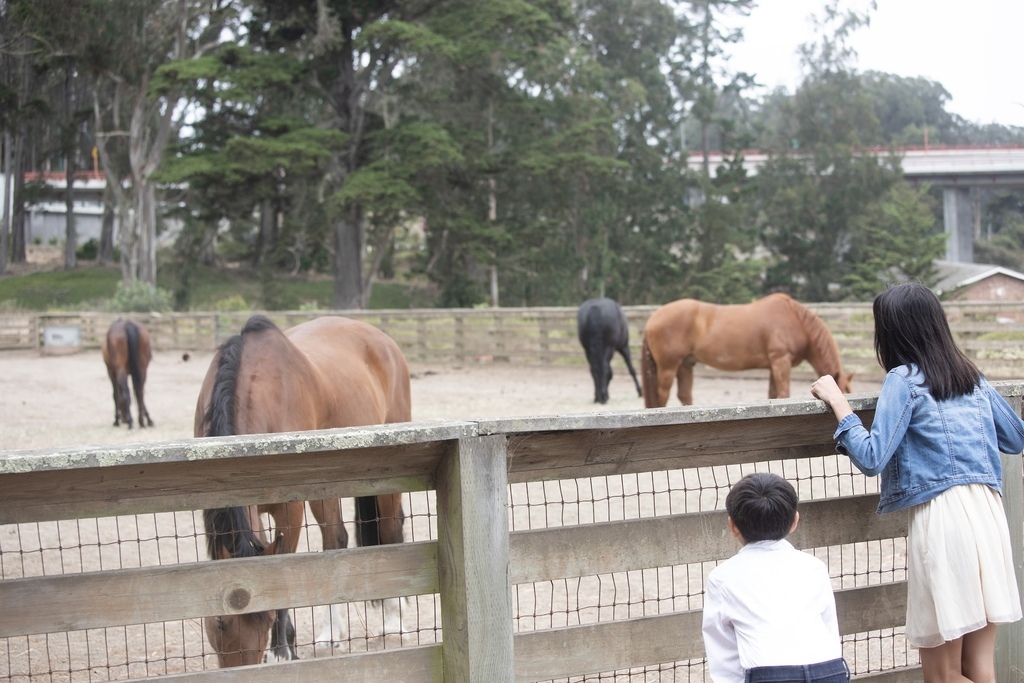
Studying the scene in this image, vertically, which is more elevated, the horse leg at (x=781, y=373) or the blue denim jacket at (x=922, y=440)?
the blue denim jacket at (x=922, y=440)

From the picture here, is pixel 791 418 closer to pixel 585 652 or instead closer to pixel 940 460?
pixel 940 460

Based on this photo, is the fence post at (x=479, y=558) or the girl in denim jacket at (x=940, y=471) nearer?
the fence post at (x=479, y=558)

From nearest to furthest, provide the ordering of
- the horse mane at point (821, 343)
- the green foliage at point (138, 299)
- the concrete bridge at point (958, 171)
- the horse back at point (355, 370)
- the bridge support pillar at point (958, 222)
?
the horse back at point (355, 370) < the horse mane at point (821, 343) < the green foliage at point (138, 299) < the concrete bridge at point (958, 171) < the bridge support pillar at point (958, 222)

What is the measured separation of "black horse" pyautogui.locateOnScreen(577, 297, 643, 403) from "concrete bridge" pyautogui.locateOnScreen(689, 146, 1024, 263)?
100 ft

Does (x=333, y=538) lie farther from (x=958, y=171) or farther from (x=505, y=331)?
(x=958, y=171)

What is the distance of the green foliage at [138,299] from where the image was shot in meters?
24.5

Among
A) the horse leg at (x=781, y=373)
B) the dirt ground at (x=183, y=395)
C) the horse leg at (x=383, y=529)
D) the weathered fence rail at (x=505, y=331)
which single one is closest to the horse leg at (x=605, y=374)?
the dirt ground at (x=183, y=395)

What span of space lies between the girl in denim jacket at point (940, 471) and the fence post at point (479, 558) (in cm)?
99

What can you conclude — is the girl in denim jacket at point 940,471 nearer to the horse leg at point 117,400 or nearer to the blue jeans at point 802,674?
the blue jeans at point 802,674

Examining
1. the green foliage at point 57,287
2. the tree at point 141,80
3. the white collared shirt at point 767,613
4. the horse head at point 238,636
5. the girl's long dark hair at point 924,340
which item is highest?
the tree at point 141,80

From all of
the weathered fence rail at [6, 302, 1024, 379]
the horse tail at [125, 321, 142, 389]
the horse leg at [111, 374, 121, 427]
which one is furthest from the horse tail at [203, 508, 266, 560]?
the weathered fence rail at [6, 302, 1024, 379]

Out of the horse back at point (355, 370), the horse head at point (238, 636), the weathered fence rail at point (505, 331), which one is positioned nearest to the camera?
the horse head at point (238, 636)

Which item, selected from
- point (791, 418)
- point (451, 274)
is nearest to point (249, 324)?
point (791, 418)

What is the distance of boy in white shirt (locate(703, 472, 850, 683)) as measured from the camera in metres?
2.30
